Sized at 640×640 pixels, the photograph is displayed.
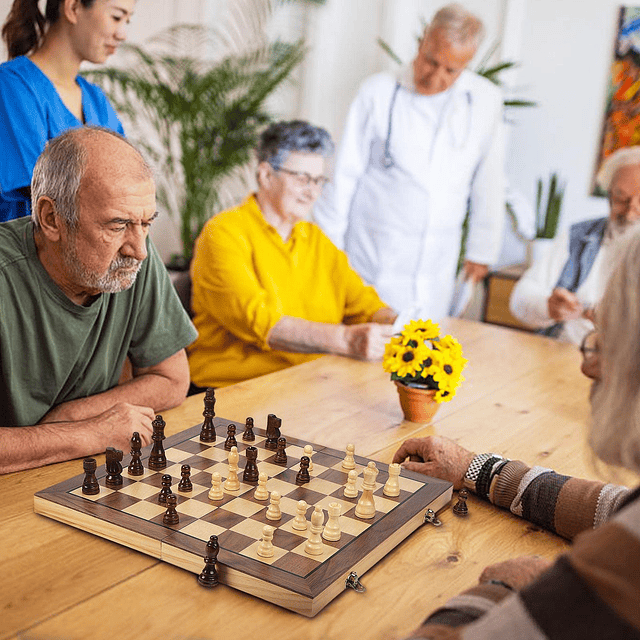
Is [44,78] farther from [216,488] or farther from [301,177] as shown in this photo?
[216,488]

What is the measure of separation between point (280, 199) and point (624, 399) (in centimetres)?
198

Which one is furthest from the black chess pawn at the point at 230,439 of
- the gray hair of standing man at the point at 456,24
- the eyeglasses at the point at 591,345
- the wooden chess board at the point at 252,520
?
the gray hair of standing man at the point at 456,24

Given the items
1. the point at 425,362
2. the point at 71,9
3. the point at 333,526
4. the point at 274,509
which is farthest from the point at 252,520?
the point at 71,9

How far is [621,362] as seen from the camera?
2.85ft

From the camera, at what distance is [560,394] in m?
2.30

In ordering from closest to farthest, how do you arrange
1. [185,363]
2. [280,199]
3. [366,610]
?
[366,610], [185,363], [280,199]

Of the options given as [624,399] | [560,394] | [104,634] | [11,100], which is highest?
[11,100]

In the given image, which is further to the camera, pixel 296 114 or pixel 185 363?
pixel 296 114

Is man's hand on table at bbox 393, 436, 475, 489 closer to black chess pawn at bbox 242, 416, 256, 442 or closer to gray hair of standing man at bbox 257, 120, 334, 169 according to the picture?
black chess pawn at bbox 242, 416, 256, 442

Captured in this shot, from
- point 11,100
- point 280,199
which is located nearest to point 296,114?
point 280,199

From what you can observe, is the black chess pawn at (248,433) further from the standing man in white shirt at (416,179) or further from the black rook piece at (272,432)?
the standing man in white shirt at (416,179)

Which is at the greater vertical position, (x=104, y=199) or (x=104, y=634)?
(x=104, y=199)

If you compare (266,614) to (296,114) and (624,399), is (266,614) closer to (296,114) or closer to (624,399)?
(624,399)

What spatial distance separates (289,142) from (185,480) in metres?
1.64
